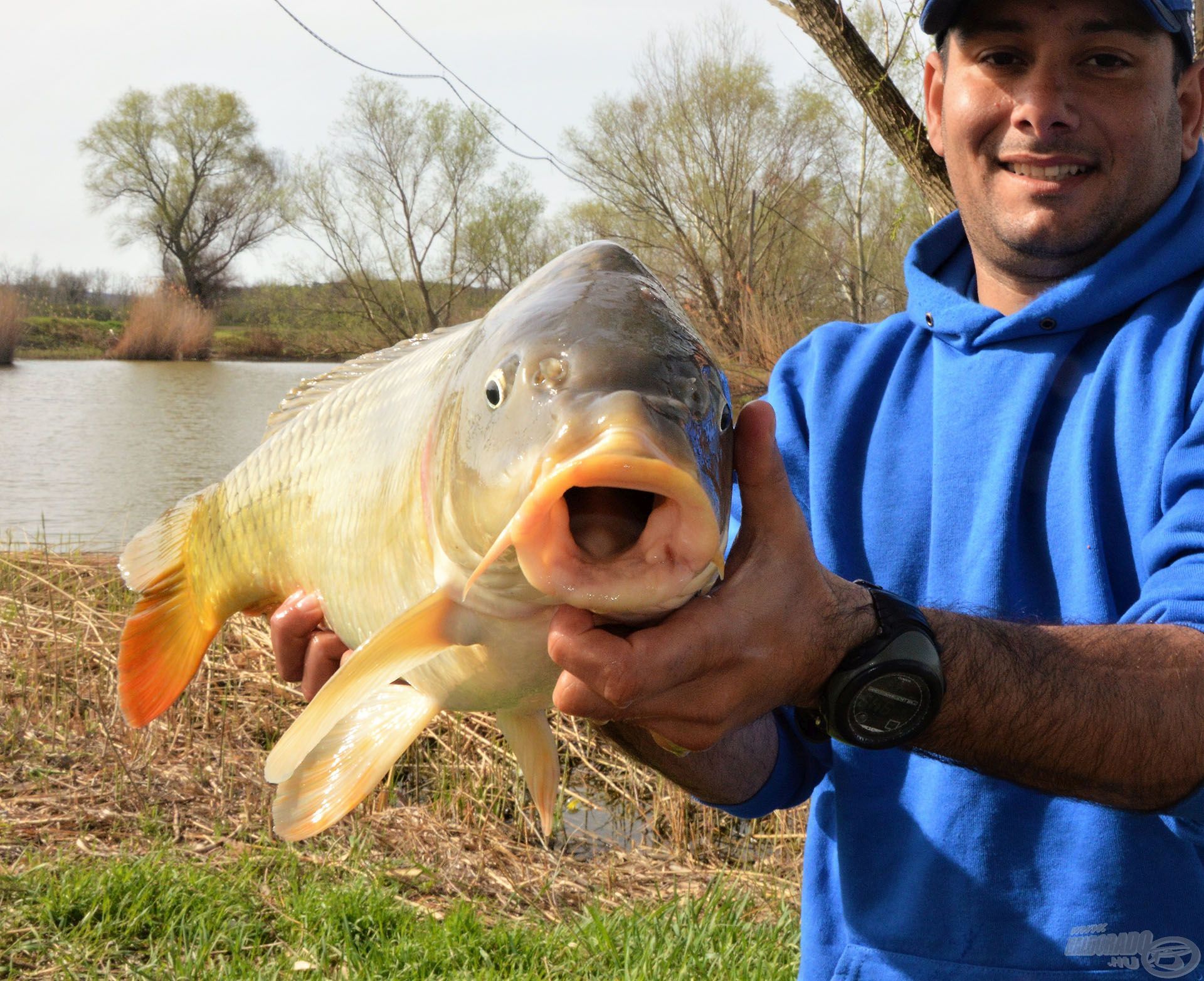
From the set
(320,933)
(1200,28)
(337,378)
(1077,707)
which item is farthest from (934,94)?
(320,933)

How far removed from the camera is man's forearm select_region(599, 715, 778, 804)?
1.55 m

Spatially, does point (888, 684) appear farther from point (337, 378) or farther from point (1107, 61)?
point (1107, 61)

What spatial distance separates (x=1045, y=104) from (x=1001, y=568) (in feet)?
2.72

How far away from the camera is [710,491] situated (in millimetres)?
847

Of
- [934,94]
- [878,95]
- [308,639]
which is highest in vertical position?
[878,95]

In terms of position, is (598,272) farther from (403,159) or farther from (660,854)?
(403,159)

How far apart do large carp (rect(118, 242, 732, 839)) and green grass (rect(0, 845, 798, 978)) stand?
1163mm

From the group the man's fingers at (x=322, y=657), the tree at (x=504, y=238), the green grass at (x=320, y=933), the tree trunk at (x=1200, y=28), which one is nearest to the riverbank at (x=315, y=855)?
the green grass at (x=320, y=933)

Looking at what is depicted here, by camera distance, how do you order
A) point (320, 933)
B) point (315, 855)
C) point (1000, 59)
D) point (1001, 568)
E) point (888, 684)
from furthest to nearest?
point (315, 855) → point (320, 933) → point (1000, 59) → point (1001, 568) → point (888, 684)

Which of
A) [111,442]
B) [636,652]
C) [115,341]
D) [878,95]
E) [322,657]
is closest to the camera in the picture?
[636,652]

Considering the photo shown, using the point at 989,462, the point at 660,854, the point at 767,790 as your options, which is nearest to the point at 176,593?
the point at 767,790

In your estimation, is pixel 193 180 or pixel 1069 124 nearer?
pixel 1069 124

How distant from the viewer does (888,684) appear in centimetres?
108

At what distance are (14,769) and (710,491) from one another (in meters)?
3.67
